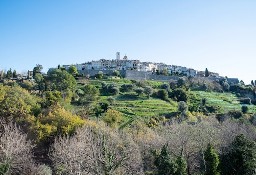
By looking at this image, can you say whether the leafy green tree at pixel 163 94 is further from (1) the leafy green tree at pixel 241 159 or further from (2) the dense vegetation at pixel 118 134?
(1) the leafy green tree at pixel 241 159

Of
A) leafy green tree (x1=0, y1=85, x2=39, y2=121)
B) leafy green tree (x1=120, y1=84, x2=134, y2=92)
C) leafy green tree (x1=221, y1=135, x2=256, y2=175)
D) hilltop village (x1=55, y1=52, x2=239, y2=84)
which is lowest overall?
leafy green tree (x1=221, y1=135, x2=256, y2=175)

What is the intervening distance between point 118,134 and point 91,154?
13027 millimetres

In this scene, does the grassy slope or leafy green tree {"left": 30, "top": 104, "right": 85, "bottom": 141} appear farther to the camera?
the grassy slope

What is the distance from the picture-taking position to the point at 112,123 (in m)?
59.6

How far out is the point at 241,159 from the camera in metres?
36.9

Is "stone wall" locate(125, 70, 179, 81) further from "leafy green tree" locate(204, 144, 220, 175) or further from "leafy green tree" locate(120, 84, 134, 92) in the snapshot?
"leafy green tree" locate(204, 144, 220, 175)

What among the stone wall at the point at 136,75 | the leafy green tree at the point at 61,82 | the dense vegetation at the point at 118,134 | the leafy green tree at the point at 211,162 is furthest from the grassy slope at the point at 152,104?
the leafy green tree at the point at 211,162

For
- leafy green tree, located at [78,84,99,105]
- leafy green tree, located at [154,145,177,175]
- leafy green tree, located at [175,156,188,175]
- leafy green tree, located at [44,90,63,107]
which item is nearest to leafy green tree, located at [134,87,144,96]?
leafy green tree, located at [78,84,99,105]

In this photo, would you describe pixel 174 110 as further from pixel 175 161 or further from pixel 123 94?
pixel 175 161

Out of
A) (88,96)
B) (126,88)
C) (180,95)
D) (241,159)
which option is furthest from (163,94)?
(241,159)

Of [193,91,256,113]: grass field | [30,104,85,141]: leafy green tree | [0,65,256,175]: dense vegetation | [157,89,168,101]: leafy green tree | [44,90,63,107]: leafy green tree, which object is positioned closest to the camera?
[0,65,256,175]: dense vegetation

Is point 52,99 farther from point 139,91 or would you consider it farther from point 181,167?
point 181,167

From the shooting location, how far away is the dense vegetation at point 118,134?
3669 centimetres

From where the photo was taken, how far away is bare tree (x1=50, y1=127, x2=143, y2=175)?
32.1 m
